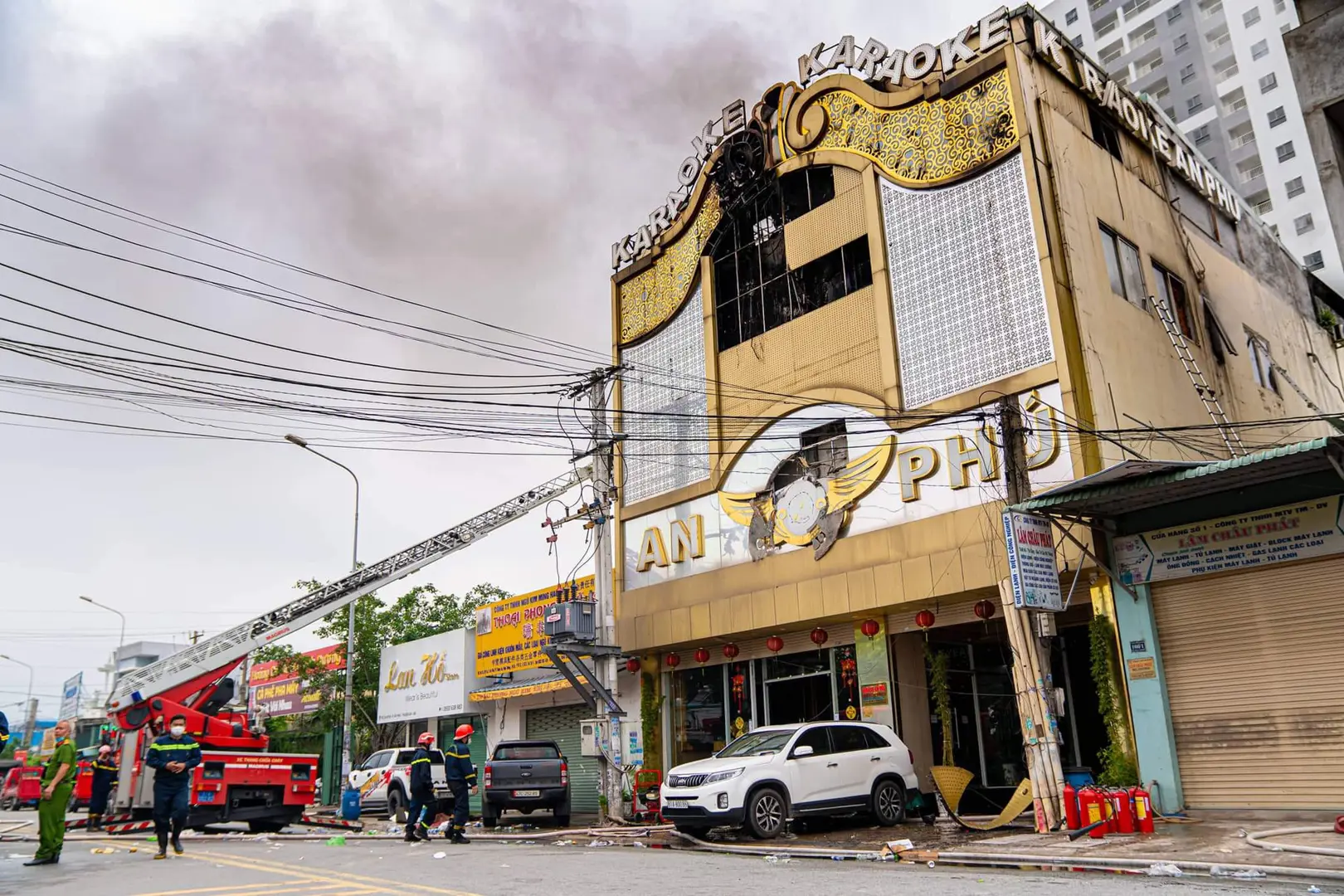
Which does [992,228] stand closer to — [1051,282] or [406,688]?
[1051,282]

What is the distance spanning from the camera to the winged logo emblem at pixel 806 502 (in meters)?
19.2

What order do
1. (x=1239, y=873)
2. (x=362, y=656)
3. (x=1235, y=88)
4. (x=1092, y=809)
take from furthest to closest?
1. (x=1235, y=88)
2. (x=362, y=656)
3. (x=1092, y=809)
4. (x=1239, y=873)

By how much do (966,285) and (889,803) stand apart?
367 inches

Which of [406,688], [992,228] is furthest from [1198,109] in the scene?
[406,688]

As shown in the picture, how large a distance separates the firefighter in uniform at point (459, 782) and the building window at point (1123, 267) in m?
14.4

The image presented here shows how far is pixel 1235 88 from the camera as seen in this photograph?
6550 centimetres

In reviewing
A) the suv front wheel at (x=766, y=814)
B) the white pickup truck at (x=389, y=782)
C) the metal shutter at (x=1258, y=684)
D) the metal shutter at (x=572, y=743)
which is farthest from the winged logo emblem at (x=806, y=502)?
the white pickup truck at (x=389, y=782)

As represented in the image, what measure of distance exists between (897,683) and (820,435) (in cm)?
514

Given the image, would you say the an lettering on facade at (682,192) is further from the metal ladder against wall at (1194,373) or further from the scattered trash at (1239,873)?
the scattered trash at (1239,873)

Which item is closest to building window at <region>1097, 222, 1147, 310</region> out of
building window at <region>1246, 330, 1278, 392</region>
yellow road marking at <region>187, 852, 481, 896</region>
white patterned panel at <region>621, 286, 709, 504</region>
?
building window at <region>1246, 330, 1278, 392</region>

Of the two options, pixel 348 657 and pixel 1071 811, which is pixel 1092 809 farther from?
pixel 348 657

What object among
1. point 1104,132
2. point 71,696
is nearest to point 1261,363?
point 1104,132

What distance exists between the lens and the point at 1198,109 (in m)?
67.2

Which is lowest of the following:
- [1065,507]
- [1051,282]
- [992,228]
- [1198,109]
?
[1065,507]
